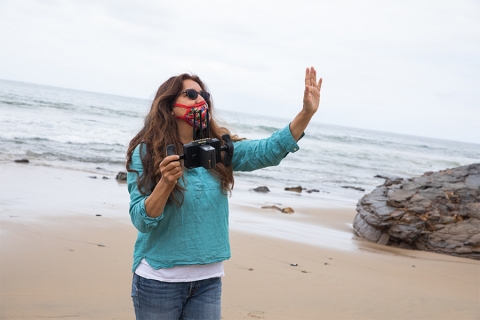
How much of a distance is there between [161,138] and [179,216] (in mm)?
384

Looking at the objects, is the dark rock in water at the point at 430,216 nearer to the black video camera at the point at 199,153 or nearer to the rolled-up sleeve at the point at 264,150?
the rolled-up sleeve at the point at 264,150

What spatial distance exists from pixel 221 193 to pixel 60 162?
556 inches

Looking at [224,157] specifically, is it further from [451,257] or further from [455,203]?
[455,203]

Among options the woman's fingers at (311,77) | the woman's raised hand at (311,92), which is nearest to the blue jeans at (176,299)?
the woman's raised hand at (311,92)

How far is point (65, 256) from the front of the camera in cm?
575

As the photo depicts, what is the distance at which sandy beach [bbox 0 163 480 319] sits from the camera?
466 cm

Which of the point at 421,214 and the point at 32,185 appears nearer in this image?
the point at 421,214

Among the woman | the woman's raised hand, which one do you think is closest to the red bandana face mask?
the woman

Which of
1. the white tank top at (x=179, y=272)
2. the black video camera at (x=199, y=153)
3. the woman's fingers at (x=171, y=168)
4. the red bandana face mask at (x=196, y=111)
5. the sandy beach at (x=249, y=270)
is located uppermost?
the red bandana face mask at (x=196, y=111)

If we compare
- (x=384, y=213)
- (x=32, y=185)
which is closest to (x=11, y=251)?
(x=32, y=185)

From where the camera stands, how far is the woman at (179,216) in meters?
2.29

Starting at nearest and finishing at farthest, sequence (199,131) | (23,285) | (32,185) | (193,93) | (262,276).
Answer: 1. (199,131)
2. (193,93)
3. (23,285)
4. (262,276)
5. (32,185)

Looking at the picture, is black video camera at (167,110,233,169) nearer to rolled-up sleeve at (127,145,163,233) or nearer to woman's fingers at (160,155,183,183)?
woman's fingers at (160,155,183,183)

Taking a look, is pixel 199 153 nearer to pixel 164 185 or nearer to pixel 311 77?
pixel 164 185
